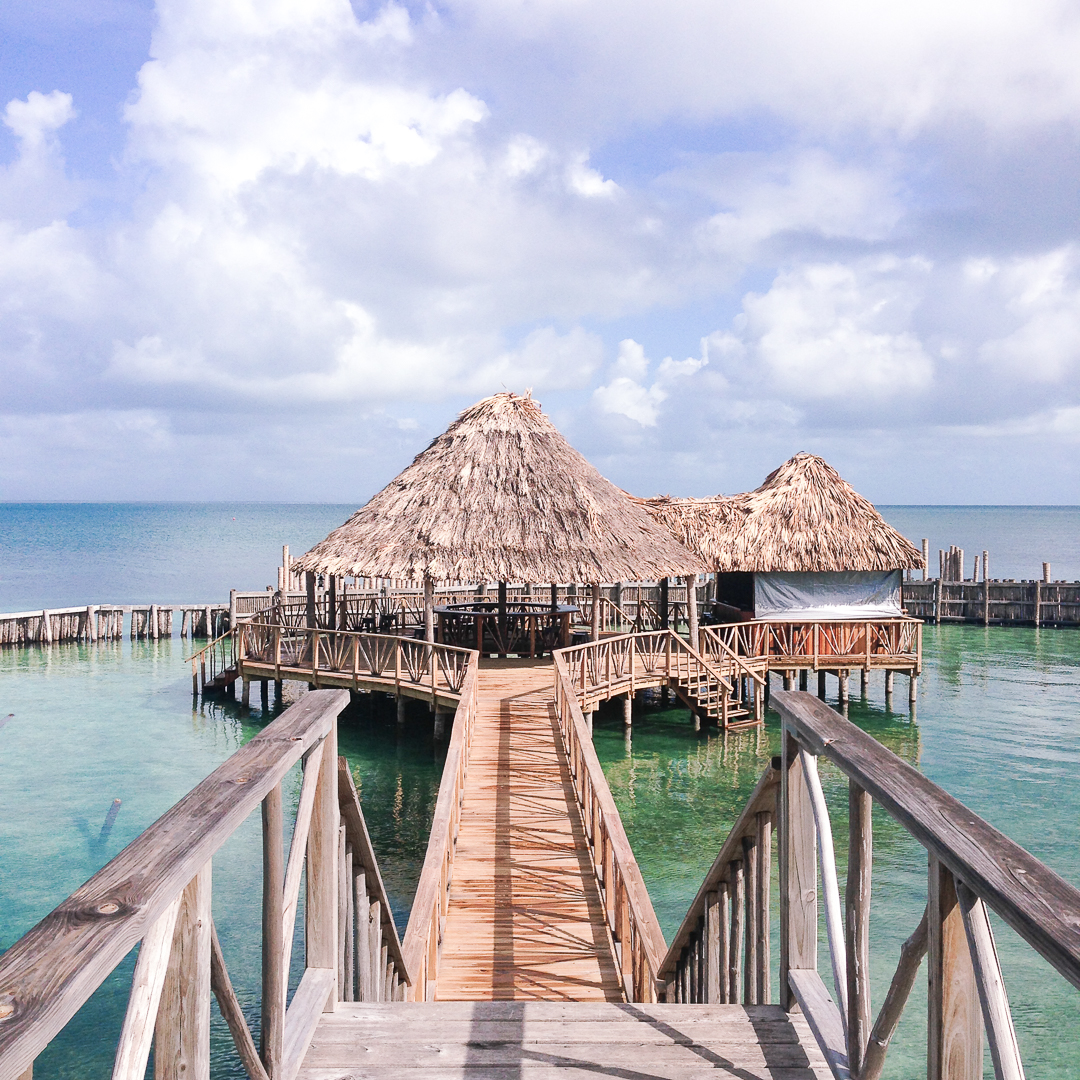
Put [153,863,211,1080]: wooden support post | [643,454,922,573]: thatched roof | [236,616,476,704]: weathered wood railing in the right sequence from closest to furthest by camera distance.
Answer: [153,863,211,1080]: wooden support post < [236,616,476,704]: weathered wood railing < [643,454,922,573]: thatched roof

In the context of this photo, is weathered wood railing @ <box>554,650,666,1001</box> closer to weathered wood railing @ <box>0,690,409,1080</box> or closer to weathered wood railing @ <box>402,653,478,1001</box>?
weathered wood railing @ <box>402,653,478,1001</box>

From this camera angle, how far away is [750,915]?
3.10m


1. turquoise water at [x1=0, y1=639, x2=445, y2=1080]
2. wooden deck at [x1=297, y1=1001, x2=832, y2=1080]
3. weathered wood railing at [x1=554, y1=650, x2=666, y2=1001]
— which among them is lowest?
turquoise water at [x1=0, y1=639, x2=445, y2=1080]

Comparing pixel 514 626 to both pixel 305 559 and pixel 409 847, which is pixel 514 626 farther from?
pixel 409 847

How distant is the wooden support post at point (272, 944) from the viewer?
7.36 feet

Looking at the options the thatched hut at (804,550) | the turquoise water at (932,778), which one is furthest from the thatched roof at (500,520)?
the turquoise water at (932,778)

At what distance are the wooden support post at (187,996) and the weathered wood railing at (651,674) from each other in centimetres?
1373

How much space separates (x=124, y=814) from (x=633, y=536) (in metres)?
11.2

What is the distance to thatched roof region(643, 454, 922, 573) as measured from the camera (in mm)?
22984

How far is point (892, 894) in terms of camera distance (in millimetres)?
10852

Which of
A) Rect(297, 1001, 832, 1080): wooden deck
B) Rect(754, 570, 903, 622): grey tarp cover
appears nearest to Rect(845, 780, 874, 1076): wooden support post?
Rect(297, 1001, 832, 1080): wooden deck

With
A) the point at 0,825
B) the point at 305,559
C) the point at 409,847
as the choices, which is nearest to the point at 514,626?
the point at 305,559

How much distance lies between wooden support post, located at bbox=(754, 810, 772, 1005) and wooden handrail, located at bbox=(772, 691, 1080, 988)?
84cm

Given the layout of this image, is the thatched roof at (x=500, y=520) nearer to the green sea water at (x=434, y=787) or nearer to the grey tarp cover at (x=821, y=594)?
the grey tarp cover at (x=821, y=594)
